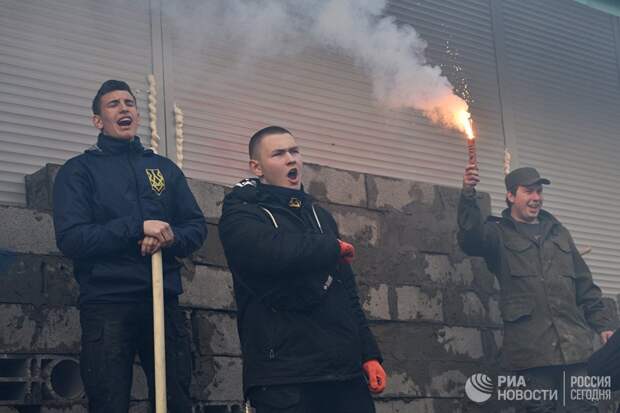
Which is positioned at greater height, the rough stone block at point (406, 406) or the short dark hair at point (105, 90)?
the short dark hair at point (105, 90)

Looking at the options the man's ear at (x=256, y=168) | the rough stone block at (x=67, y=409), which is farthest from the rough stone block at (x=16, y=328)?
the man's ear at (x=256, y=168)

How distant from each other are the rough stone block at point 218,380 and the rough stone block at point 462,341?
6.69ft

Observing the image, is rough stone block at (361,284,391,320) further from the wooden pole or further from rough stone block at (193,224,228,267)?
the wooden pole

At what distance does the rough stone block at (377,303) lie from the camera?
25.5 feet

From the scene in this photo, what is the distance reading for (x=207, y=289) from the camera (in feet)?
22.6

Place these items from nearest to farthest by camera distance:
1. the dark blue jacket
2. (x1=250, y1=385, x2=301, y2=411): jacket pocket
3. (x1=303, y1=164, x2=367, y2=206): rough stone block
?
1. (x1=250, y1=385, x2=301, y2=411): jacket pocket
2. the dark blue jacket
3. (x1=303, y1=164, x2=367, y2=206): rough stone block

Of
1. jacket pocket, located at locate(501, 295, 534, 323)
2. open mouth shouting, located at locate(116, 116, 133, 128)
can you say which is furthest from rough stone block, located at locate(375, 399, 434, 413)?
open mouth shouting, located at locate(116, 116, 133, 128)

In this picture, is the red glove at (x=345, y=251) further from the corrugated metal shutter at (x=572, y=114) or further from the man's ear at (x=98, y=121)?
the corrugated metal shutter at (x=572, y=114)

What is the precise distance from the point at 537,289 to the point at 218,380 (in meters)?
2.50

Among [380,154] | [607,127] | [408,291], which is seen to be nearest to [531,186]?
[408,291]

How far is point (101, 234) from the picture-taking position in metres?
5.39

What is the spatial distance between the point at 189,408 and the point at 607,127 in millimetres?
7688

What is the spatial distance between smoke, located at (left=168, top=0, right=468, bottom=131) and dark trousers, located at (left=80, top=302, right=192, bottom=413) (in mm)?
3614

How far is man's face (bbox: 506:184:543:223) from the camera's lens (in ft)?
26.2
